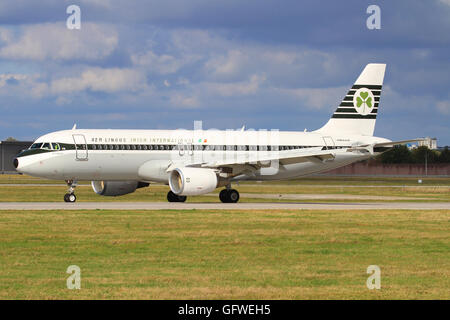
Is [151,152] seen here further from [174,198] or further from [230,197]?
[230,197]

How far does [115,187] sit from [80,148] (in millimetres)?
5027

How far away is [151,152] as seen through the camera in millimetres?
42625

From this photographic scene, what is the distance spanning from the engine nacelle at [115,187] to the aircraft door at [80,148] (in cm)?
439

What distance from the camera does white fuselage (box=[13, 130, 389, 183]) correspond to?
40969 millimetres

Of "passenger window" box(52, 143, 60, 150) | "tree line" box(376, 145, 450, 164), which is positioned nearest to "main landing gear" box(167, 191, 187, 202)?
"passenger window" box(52, 143, 60, 150)

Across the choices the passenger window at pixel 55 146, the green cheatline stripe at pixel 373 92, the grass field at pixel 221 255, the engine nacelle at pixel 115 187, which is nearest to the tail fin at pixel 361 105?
the green cheatline stripe at pixel 373 92

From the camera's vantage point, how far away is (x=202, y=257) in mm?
19391

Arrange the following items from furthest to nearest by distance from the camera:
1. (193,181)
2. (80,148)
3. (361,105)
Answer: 1. (361,105)
2. (80,148)
3. (193,181)

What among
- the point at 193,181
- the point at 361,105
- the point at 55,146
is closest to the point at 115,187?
the point at 55,146

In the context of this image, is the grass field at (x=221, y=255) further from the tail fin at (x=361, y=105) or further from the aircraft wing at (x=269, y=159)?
the tail fin at (x=361, y=105)

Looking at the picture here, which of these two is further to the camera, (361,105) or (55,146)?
(361,105)

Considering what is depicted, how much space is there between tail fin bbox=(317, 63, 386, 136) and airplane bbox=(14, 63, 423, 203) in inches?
2.5
